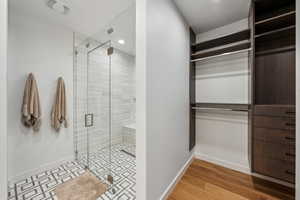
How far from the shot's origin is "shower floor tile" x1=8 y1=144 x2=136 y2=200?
1479 mm

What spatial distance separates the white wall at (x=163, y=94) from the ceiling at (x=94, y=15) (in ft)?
2.02

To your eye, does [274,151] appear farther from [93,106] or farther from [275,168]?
[93,106]

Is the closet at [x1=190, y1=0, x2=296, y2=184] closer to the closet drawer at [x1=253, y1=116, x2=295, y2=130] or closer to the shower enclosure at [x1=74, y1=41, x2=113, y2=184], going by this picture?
the closet drawer at [x1=253, y1=116, x2=295, y2=130]

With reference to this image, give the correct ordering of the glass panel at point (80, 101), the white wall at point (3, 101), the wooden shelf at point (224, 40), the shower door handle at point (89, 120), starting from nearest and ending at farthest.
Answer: the white wall at point (3, 101)
the wooden shelf at point (224, 40)
the shower door handle at point (89, 120)
the glass panel at point (80, 101)

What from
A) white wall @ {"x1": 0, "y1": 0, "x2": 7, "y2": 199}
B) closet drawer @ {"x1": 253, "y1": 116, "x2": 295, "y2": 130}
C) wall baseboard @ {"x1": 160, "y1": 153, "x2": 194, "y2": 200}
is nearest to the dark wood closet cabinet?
closet drawer @ {"x1": 253, "y1": 116, "x2": 295, "y2": 130}

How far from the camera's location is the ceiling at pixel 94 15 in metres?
1.62

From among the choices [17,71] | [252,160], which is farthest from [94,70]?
[252,160]

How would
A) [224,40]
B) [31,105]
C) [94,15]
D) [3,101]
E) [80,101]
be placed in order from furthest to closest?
[80,101], [224,40], [94,15], [31,105], [3,101]

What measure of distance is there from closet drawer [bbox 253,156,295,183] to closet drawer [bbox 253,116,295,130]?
412mm

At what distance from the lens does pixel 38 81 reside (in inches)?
75.0

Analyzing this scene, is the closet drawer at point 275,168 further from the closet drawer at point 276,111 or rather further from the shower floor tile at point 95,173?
the shower floor tile at point 95,173

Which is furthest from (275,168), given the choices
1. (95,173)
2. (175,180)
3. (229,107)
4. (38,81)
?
(38,81)

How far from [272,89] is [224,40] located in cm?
106

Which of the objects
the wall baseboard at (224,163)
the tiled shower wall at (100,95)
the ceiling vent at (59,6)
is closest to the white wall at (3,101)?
the ceiling vent at (59,6)
